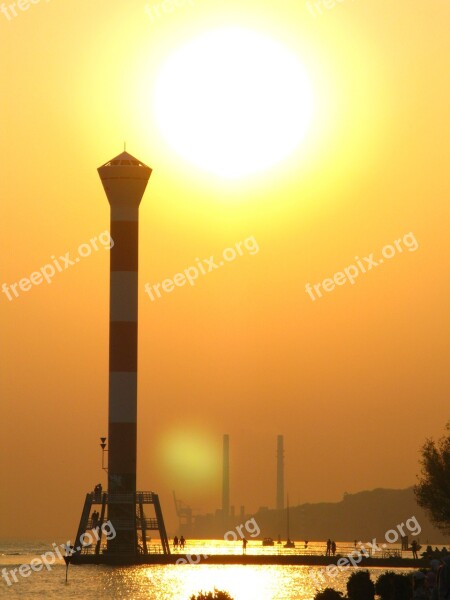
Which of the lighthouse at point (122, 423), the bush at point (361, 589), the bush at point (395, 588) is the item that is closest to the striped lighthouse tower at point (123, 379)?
the lighthouse at point (122, 423)

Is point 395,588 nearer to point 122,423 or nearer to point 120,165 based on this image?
point 122,423

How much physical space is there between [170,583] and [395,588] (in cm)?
4125

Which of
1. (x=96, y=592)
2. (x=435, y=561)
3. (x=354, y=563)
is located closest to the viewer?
(x=435, y=561)

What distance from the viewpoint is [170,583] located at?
8612cm

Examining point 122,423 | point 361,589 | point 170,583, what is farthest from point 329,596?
point 122,423

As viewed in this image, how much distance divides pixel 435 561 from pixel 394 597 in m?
14.6

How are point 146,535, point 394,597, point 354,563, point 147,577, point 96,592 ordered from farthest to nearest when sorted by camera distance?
point 146,535
point 354,563
point 147,577
point 96,592
point 394,597

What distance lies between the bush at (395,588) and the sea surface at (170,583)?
1941cm

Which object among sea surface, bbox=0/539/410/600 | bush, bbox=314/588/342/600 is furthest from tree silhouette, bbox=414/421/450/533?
bush, bbox=314/588/342/600

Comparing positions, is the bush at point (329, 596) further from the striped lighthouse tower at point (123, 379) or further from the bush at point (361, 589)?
the striped lighthouse tower at point (123, 379)

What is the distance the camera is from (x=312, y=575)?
10175cm

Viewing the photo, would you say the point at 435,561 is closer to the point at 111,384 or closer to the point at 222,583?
the point at 222,583

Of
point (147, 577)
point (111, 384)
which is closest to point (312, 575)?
point (147, 577)

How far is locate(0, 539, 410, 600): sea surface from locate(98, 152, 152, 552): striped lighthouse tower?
15.1 ft
